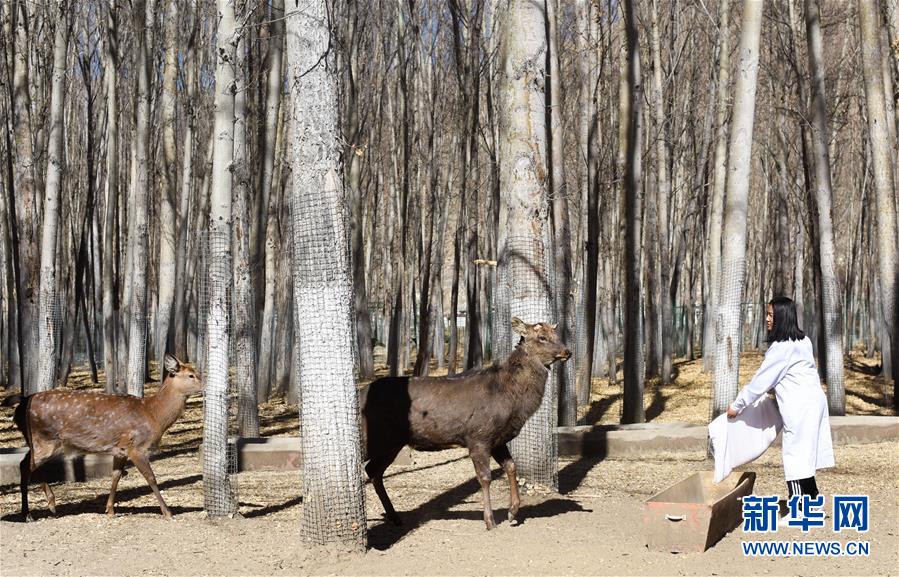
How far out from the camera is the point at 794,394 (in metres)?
7.75

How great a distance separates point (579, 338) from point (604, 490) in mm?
8508

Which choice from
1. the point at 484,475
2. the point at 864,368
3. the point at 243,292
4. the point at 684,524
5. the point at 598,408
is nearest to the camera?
the point at 684,524

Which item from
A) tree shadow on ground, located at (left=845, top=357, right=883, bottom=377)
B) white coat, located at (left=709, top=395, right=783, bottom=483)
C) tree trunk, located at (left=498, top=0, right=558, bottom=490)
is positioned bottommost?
tree shadow on ground, located at (left=845, top=357, right=883, bottom=377)

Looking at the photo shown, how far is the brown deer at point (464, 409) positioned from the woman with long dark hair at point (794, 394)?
1546 mm

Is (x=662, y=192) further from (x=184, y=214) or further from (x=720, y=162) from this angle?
(x=184, y=214)

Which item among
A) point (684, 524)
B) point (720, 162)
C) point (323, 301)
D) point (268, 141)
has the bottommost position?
point (684, 524)

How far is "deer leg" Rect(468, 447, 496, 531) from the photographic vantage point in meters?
7.93

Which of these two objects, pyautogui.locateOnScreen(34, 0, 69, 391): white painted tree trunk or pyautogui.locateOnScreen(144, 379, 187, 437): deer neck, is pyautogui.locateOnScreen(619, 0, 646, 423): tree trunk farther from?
pyautogui.locateOnScreen(34, 0, 69, 391): white painted tree trunk

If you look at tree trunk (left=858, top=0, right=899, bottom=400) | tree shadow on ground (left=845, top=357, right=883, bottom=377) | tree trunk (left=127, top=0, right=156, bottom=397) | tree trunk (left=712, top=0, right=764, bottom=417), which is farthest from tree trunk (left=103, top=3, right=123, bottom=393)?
tree shadow on ground (left=845, top=357, right=883, bottom=377)

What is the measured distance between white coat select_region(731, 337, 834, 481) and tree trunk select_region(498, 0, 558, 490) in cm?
229

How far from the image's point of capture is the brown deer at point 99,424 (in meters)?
8.76

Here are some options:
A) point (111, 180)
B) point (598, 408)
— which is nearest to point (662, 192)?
point (598, 408)

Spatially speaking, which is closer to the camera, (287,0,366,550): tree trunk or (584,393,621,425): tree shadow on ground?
(287,0,366,550): tree trunk

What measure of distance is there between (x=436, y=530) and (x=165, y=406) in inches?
111
